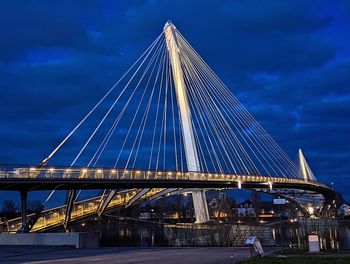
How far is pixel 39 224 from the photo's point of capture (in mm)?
46469

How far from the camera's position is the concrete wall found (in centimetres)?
3318

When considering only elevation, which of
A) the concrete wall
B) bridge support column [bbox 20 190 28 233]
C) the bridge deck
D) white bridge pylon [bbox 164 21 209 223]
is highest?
white bridge pylon [bbox 164 21 209 223]

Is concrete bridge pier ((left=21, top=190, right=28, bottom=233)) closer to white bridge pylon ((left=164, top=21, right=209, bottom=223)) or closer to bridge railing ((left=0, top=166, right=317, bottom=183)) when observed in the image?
bridge railing ((left=0, top=166, right=317, bottom=183))

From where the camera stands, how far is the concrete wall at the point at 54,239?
33.2m

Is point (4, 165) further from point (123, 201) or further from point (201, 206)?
point (201, 206)

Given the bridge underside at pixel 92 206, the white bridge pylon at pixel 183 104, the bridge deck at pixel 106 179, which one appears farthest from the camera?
the white bridge pylon at pixel 183 104

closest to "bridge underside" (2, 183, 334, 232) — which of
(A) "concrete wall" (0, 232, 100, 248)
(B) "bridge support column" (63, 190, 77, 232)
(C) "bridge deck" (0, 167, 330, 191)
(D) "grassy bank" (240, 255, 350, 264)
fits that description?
(B) "bridge support column" (63, 190, 77, 232)

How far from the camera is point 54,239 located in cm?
3416

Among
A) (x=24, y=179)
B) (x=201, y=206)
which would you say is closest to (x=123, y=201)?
(x=201, y=206)

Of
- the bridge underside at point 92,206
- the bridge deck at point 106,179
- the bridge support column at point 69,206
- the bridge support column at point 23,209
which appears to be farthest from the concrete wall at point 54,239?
the bridge support column at point 69,206

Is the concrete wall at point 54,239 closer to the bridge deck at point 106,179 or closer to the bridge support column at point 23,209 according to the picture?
the bridge support column at point 23,209

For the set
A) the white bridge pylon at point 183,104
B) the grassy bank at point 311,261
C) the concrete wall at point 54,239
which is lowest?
the grassy bank at point 311,261

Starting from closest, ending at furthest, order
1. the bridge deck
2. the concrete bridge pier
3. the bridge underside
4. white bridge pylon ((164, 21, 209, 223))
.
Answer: the concrete bridge pier
the bridge deck
the bridge underside
white bridge pylon ((164, 21, 209, 223))

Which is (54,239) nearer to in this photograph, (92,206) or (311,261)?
(311,261)
